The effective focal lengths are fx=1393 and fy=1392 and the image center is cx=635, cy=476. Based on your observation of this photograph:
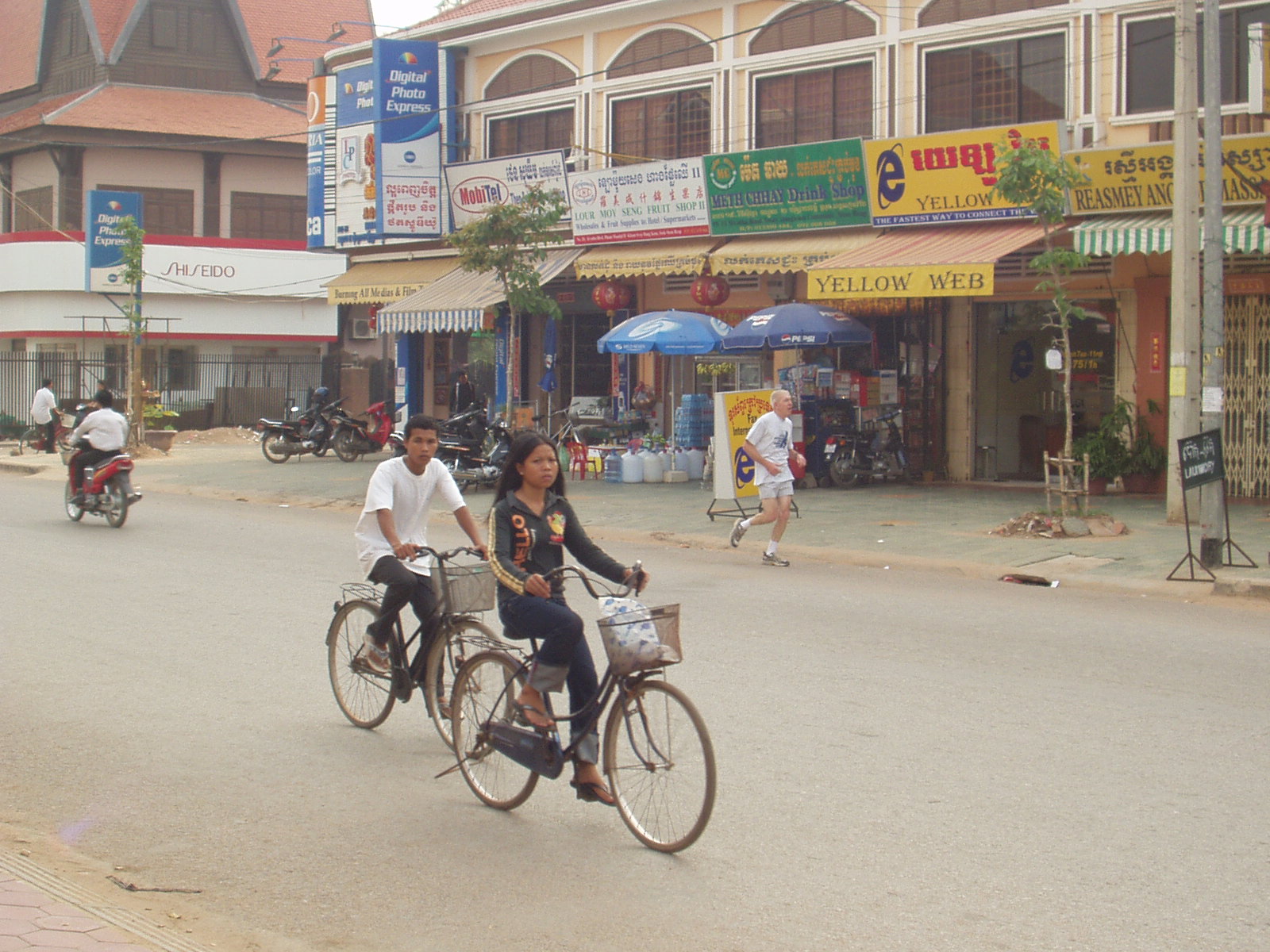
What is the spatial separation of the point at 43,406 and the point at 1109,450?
2204cm

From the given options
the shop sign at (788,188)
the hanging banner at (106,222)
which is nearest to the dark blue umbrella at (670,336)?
the shop sign at (788,188)

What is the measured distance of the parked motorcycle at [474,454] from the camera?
20.7 m

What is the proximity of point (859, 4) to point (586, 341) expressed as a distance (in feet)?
27.7

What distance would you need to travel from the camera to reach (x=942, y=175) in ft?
61.9

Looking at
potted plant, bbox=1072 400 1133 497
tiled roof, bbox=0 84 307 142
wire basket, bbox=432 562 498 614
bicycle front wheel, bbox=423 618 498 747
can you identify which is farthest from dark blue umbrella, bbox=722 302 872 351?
tiled roof, bbox=0 84 307 142

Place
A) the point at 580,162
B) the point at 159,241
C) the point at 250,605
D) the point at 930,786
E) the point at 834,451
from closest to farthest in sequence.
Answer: the point at 930,786 < the point at 250,605 < the point at 834,451 < the point at 580,162 < the point at 159,241

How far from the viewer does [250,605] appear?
10.9m

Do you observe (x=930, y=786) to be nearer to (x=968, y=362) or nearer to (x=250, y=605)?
(x=250, y=605)

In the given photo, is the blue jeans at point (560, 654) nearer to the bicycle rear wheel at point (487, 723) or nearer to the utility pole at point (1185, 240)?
the bicycle rear wheel at point (487, 723)

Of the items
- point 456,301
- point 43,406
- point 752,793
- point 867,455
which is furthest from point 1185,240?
point 43,406

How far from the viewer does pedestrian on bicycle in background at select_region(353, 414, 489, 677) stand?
21.7 feet

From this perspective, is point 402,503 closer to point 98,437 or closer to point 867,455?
point 98,437

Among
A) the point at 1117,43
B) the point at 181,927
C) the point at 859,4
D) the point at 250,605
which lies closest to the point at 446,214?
the point at 859,4

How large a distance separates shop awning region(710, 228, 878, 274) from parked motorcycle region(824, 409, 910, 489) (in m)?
2.56
